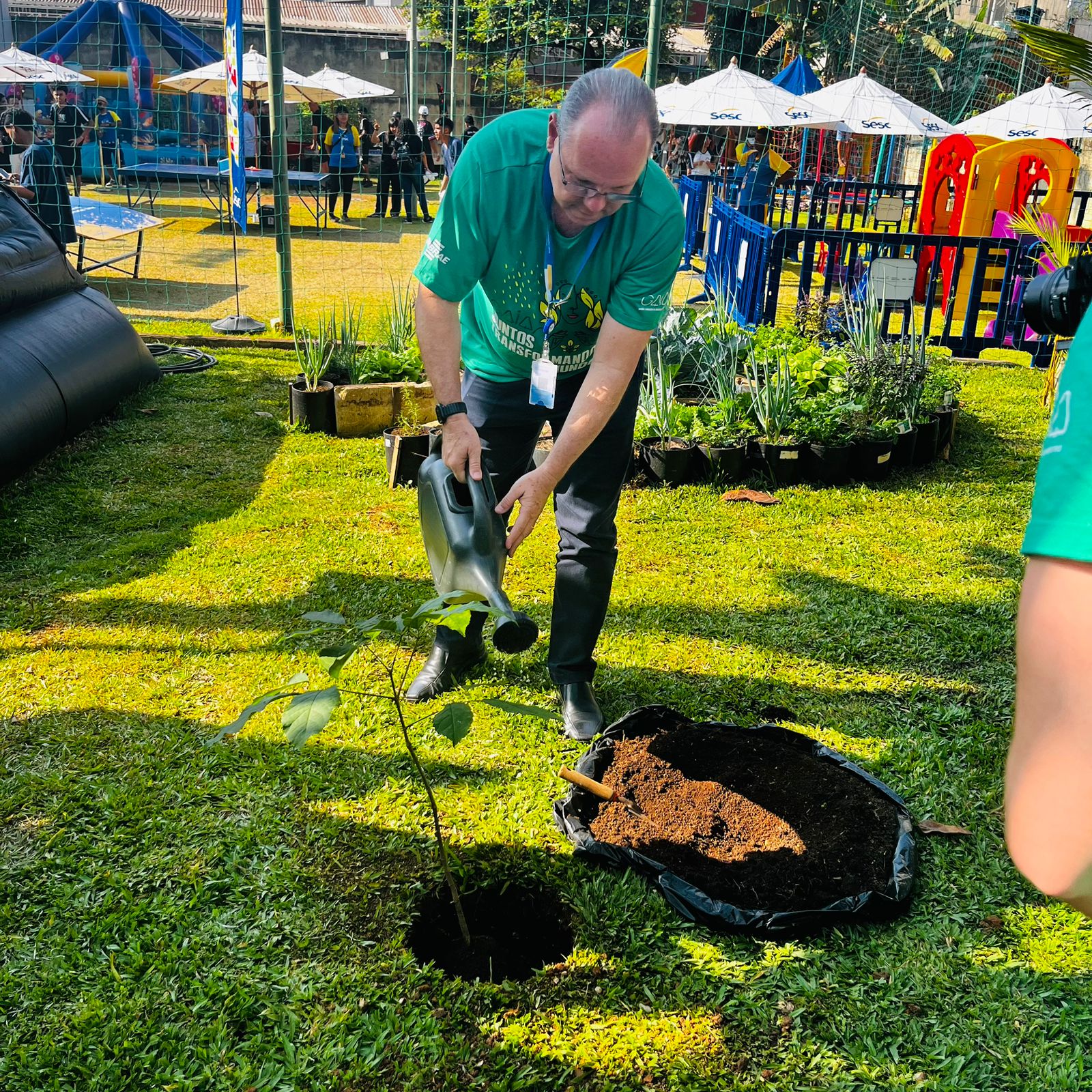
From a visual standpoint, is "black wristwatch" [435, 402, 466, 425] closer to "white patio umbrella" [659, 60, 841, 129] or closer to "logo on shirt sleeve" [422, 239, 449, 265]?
"logo on shirt sleeve" [422, 239, 449, 265]

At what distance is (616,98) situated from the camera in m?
2.16

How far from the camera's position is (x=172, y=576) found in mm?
4000

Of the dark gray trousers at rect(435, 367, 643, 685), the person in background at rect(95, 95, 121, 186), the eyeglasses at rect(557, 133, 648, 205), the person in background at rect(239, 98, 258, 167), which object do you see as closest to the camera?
the eyeglasses at rect(557, 133, 648, 205)

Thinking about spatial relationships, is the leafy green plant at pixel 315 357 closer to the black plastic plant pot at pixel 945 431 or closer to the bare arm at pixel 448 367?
the bare arm at pixel 448 367

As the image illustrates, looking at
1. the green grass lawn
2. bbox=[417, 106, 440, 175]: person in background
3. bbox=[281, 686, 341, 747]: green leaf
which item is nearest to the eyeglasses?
bbox=[281, 686, 341, 747]: green leaf

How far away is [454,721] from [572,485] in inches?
47.1

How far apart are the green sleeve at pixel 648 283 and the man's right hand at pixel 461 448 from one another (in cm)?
50

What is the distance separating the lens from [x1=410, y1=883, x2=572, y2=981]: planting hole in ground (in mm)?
2256

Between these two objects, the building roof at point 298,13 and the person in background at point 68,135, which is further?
the building roof at point 298,13

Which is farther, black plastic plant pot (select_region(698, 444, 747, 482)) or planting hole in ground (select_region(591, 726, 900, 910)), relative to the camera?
black plastic plant pot (select_region(698, 444, 747, 482))

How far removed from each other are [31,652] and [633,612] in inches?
86.5

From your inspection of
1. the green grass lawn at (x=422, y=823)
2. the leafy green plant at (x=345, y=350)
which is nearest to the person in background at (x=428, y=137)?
the leafy green plant at (x=345, y=350)

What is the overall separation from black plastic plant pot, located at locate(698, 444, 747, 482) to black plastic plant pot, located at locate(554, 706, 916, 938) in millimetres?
2403

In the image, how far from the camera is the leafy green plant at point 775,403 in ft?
17.2
